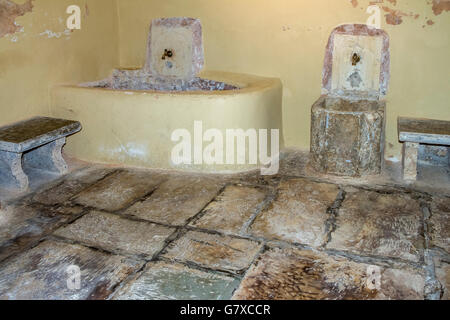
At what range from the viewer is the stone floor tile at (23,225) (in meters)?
2.46

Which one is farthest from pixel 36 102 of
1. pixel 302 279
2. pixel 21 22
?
pixel 302 279

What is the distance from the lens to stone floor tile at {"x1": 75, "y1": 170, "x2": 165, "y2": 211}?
2.99 metres

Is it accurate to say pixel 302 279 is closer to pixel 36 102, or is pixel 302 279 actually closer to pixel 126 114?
pixel 126 114

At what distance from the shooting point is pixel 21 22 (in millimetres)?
3350

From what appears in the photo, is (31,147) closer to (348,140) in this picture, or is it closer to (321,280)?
(321,280)

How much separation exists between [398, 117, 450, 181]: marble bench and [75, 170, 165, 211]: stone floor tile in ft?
5.97

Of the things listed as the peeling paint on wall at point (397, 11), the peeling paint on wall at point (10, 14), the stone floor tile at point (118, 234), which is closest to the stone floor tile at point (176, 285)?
the stone floor tile at point (118, 234)

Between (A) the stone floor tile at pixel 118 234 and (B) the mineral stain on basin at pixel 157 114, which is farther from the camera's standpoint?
(B) the mineral stain on basin at pixel 157 114

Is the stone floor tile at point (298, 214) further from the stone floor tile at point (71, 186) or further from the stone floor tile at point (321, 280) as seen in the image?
the stone floor tile at point (71, 186)

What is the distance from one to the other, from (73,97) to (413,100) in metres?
2.77

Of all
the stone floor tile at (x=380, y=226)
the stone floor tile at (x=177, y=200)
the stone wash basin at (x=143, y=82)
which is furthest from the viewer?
the stone wash basin at (x=143, y=82)

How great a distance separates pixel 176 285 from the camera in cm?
212

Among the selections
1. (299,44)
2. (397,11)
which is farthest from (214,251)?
(397,11)

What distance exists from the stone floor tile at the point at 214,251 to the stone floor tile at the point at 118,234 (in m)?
0.11
